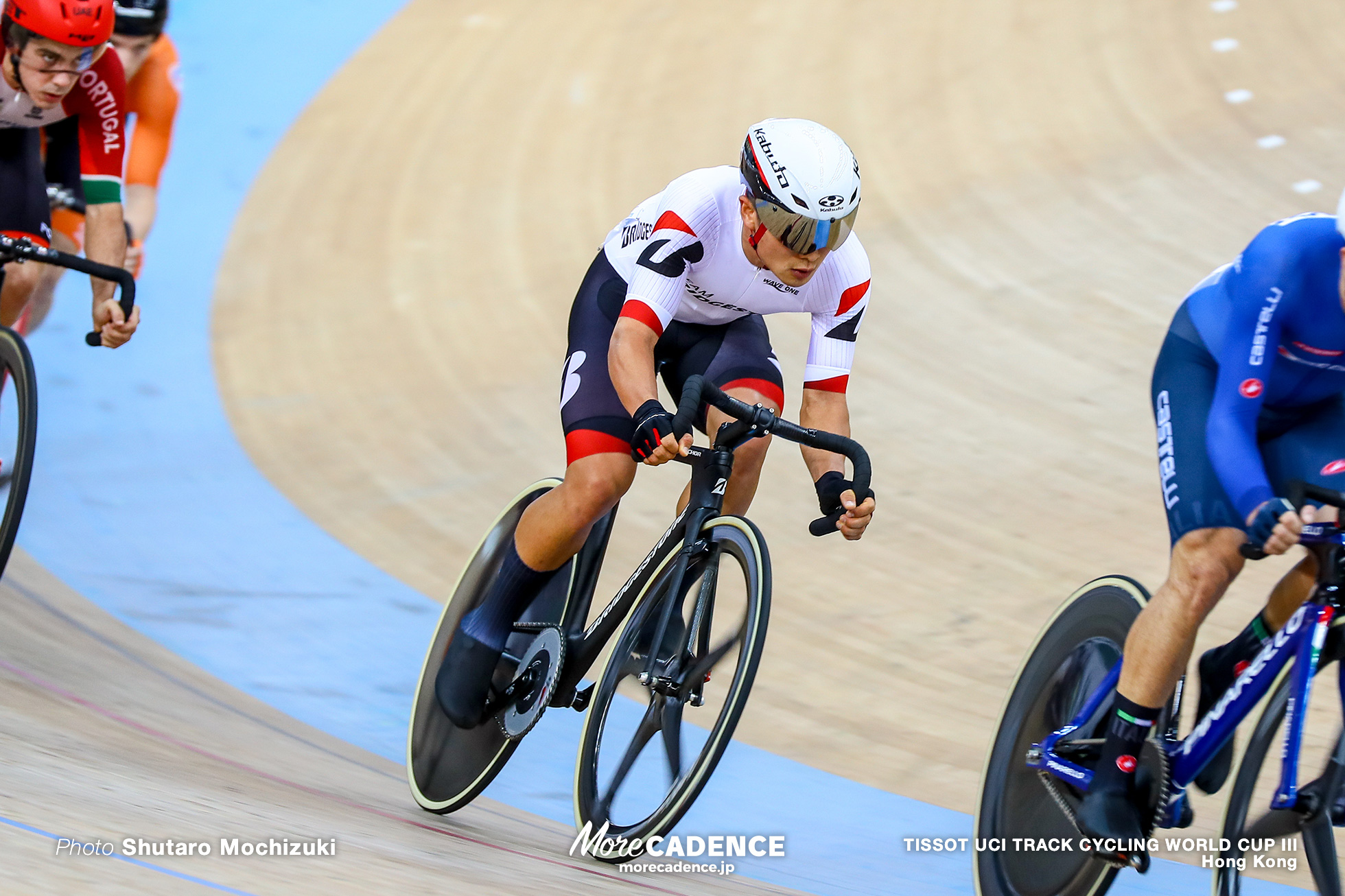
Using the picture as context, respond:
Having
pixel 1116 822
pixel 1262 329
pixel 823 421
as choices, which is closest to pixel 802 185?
pixel 823 421

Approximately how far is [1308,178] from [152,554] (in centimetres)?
513

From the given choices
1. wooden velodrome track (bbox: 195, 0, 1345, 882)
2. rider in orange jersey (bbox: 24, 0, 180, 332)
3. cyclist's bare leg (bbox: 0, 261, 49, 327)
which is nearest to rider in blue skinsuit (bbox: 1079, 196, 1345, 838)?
wooden velodrome track (bbox: 195, 0, 1345, 882)

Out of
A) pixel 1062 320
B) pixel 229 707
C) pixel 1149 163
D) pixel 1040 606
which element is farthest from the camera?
pixel 1149 163

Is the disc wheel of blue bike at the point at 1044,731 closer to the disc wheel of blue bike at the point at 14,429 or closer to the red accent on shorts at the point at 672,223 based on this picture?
the red accent on shorts at the point at 672,223

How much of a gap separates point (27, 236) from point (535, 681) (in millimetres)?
1878

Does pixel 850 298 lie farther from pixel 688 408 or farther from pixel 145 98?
pixel 145 98

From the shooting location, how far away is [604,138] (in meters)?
7.48

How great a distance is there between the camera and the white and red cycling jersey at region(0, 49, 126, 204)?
12.5 feet

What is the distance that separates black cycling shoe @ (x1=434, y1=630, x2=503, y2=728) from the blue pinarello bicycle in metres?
1.07

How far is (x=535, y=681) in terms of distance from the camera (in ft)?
10.3

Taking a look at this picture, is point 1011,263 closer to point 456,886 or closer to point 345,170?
point 345,170

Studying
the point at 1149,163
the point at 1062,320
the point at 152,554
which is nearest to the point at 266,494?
the point at 152,554

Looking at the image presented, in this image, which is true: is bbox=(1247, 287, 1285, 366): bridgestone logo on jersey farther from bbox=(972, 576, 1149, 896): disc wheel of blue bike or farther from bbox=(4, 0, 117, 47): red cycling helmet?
bbox=(4, 0, 117, 47): red cycling helmet

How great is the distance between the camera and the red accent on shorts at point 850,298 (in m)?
2.96
